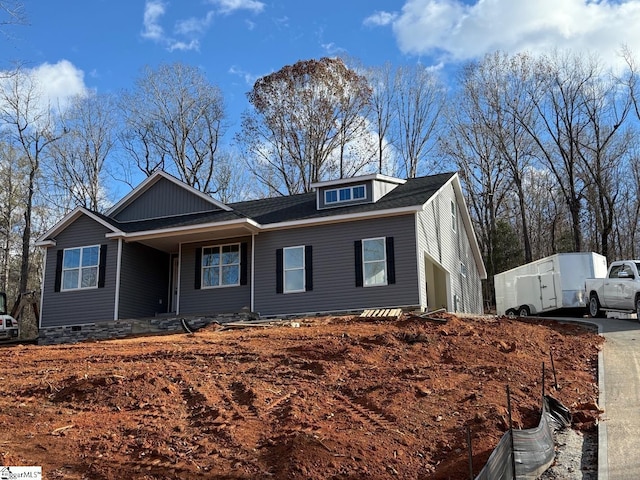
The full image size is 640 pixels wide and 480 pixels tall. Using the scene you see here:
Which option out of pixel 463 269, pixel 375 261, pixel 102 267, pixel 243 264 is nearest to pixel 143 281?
pixel 102 267

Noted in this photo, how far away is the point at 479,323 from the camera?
43.3 ft

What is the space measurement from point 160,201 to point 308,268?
6431 millimetres

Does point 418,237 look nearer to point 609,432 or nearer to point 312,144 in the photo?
point 609,432

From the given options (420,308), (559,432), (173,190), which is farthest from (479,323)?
(173,190)

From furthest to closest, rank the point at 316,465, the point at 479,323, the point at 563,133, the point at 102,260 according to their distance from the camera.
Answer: the point at 563,133, the point at 102,260, the point at 479,323, the point at 316,465

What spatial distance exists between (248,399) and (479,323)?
24.6 ft

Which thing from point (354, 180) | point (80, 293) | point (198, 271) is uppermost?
point (354, 180)

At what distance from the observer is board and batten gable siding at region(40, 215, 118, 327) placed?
18328mm

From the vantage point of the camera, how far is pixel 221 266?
18984 millimetres

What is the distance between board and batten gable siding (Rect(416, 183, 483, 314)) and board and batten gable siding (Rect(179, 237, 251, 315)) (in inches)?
Answer: 224

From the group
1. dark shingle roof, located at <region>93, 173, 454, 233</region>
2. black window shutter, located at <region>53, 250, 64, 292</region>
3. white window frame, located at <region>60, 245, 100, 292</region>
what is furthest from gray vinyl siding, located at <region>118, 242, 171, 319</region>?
black window shutter, located at <region>53, 250, 64, 292</region>

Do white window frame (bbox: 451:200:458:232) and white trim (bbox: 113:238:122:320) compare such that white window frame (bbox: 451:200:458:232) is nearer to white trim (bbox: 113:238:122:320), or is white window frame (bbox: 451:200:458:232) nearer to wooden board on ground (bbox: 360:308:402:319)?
wooden board on ground (bbox: 360:308:402:319)

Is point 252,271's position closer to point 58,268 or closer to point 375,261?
point 375,261

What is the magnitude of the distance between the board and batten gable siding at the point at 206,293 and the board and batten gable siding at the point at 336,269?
1.93 feet
